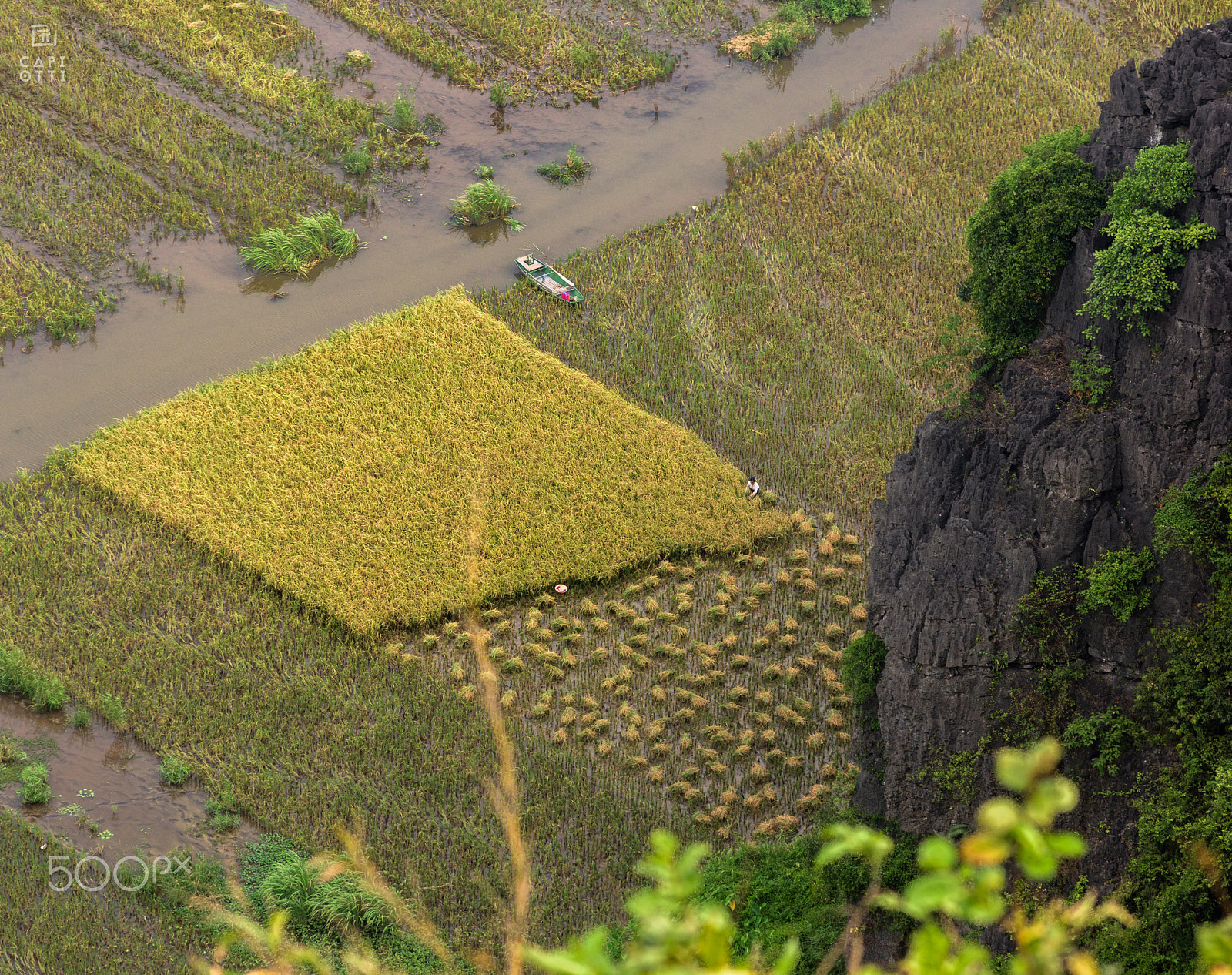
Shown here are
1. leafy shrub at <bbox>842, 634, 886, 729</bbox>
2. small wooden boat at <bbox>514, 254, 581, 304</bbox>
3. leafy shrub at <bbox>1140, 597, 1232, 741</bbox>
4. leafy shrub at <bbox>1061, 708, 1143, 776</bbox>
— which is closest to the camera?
leafy shrub at <bbox>1140, 597, 1232, 741</bbox>

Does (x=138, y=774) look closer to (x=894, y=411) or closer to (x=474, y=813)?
(x=474, y=813)

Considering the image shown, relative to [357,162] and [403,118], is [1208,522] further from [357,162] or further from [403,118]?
[403,118]

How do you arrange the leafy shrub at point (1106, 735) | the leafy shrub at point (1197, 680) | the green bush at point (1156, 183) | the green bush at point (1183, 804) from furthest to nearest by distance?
the green bush at point (1156, 183)
the leafy shrub at point (1106, 735)
the leafy shrub at point (1197, 680)
the green bush at point (1183, 804)

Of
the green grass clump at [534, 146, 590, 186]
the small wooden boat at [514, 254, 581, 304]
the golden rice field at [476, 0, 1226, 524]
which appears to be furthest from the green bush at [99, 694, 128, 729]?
the green grass clump at [534, 146, 590, 186]

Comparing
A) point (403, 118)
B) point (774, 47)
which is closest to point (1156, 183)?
point (403, 118)

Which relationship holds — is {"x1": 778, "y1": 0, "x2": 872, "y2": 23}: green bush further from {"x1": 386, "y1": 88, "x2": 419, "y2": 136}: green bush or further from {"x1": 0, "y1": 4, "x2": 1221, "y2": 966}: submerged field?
{"x1": 386, "y1": 88, "x2": 419, "y2": 136}: green bush

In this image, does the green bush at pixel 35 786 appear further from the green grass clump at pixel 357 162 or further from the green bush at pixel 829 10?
the green bush at pixel 829 10

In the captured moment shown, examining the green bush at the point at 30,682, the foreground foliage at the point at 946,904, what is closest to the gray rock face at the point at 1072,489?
the foreground foliage at the point at 946,904
